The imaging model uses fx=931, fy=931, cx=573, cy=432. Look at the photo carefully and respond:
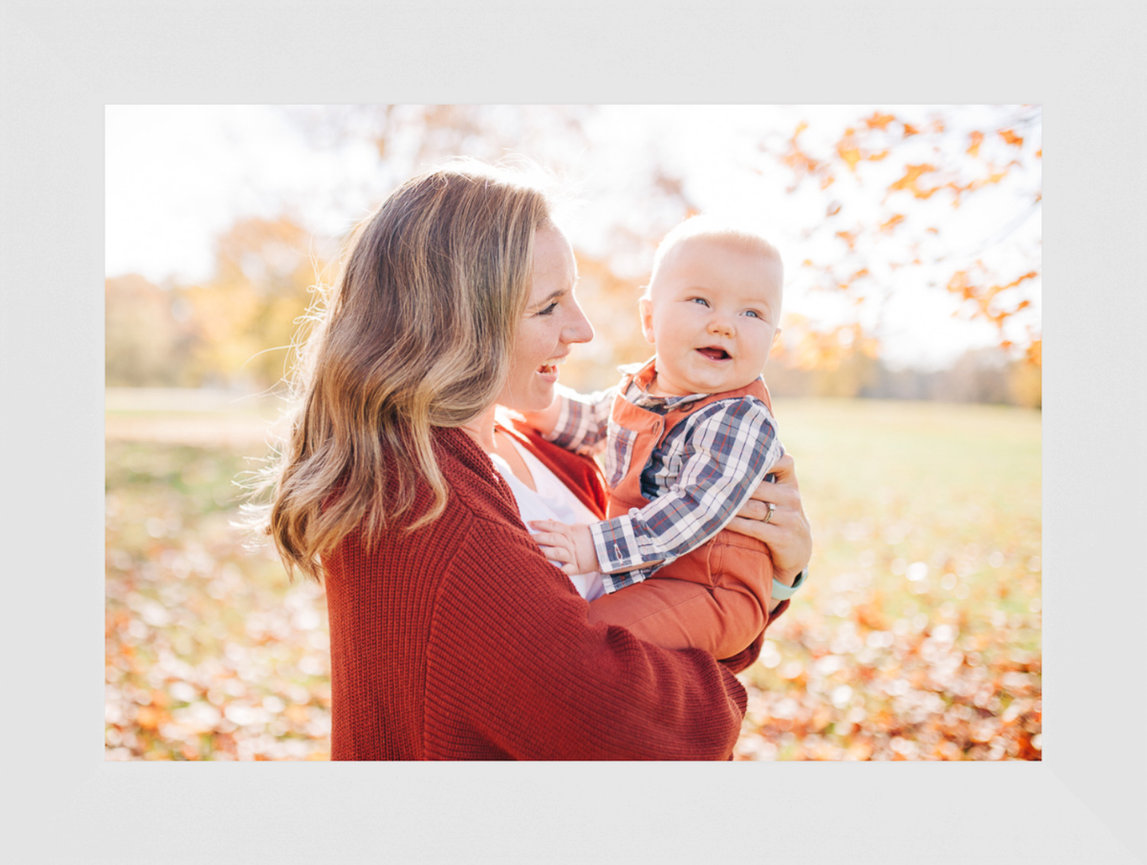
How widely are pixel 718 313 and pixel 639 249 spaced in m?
5.74

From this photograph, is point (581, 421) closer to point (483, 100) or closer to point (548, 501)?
point (548, 501)

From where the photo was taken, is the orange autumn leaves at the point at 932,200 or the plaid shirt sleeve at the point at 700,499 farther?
the orange autumn leaves at the point at 932,200

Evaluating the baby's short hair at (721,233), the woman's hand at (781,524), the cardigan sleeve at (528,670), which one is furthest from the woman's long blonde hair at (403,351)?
the woman's hand at (781,524)

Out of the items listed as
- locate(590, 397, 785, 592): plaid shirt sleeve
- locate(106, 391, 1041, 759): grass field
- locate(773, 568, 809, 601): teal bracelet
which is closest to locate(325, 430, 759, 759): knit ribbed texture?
locate(590, 397, 785, 592): plaid shirt sleeve

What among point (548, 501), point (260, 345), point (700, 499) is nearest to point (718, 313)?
point (700, 499)

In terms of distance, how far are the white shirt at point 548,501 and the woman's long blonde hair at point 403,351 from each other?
0.25 metres

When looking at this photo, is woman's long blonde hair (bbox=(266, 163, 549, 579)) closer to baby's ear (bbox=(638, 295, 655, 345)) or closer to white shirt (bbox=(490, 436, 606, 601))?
white shirt (bbox=(490, 436, 606, 601))

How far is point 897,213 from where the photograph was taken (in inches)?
164

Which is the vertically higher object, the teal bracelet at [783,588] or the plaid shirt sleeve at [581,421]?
the plaid shirt sleeve at [581,421]

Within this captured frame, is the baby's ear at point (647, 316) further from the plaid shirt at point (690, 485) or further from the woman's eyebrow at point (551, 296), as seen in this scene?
the woman's eyebrow at point (551, 296)

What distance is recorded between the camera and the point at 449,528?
1.70 metres

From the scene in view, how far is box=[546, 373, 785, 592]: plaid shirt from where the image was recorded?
2.02 m

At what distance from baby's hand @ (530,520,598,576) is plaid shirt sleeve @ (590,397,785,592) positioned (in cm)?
2

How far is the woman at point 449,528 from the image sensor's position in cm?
168
